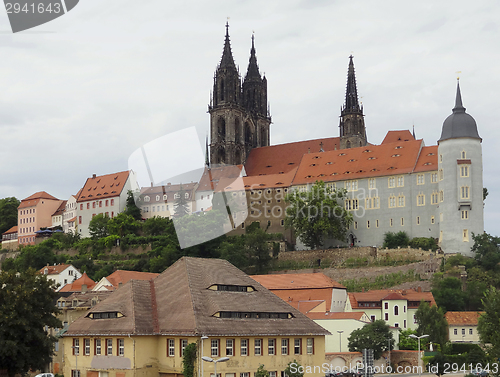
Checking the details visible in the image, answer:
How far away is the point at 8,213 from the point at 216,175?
47.2 meters

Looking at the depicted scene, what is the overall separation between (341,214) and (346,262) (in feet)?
24.1

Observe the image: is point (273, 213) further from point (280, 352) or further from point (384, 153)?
point (280, 352)

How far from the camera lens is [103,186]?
13350 cm

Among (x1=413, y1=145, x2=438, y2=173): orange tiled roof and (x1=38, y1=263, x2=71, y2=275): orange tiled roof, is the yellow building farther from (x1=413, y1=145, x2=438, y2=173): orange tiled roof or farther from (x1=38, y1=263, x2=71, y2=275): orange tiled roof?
(x1=38, y1=263, x2=71, y2=275): orange tiled roof

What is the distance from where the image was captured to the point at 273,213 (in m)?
114

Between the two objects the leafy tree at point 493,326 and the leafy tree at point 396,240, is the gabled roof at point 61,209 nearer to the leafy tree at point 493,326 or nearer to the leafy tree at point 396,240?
the leafy tree at point 396,240

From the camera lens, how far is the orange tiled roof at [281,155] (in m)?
133

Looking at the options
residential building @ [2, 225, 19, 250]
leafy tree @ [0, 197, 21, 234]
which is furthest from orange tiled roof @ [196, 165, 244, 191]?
leafy tree @ [0, 197, 21, 234]

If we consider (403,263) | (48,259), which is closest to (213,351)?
(403,263)

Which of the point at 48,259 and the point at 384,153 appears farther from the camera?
the point at 48,259

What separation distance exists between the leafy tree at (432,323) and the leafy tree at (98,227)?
60.0m

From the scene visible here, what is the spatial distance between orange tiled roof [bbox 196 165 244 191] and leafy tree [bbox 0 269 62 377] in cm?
7358

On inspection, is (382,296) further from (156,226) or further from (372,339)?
(156,226)

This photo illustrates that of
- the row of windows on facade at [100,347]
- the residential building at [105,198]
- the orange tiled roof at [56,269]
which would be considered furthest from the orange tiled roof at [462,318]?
the residential building at [105,198]
